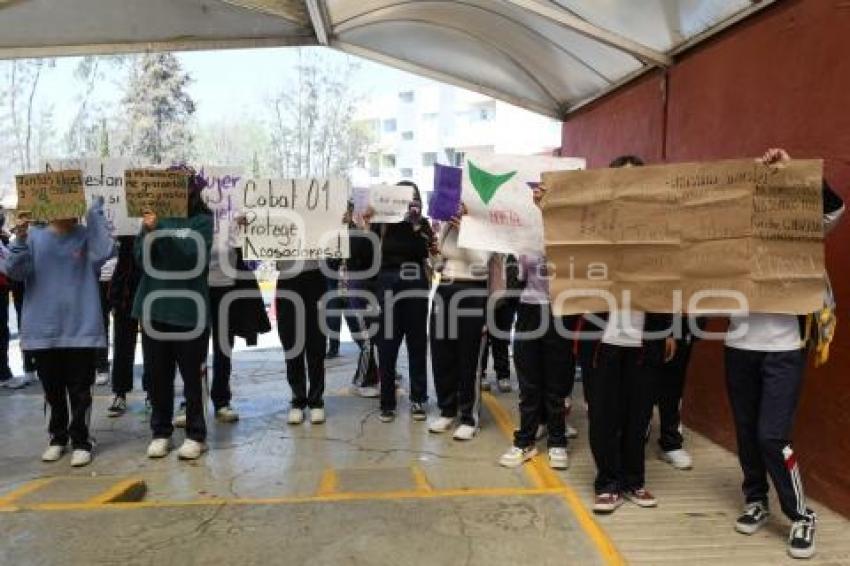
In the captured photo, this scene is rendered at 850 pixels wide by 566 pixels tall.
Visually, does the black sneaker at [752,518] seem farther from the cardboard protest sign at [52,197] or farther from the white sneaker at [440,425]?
the cardboard protest sign at [52,197]

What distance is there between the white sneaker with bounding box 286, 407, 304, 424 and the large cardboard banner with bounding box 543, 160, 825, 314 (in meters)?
2.85

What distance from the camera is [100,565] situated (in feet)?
11.6

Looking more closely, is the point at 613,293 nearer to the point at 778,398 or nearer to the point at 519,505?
the point at 778,398

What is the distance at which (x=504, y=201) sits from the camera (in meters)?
5.12

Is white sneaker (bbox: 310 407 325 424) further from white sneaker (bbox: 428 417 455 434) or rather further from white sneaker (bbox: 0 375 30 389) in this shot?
white sneaker (bbox: 0 375 30 389)

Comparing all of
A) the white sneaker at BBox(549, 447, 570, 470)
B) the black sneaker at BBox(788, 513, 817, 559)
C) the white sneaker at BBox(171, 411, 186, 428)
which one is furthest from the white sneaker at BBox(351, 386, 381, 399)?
the black sneaker at BBox(788, 513, 817, 559)

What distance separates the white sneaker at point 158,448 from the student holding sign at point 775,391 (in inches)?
149

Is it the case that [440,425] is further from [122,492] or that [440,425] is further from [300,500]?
[122,492]

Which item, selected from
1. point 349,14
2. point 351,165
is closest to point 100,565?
point 349,14

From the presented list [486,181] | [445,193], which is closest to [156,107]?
[445,193]

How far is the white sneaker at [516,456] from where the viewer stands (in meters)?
5.09

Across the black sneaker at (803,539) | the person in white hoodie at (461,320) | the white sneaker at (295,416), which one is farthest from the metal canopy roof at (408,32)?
the white sneaker at (295,416)

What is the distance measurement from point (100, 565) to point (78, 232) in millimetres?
2567

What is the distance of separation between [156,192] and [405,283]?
205 cm
